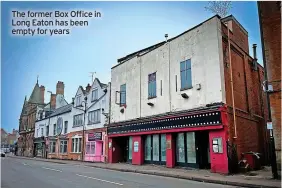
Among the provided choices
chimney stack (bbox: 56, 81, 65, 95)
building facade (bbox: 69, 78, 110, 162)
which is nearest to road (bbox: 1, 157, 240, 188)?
building facade (bbox: 69, 78, 110, 162)

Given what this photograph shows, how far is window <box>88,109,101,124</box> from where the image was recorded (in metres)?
28.4

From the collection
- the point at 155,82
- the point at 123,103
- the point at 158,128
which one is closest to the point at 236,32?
the point at 155,82

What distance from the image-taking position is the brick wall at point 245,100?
54.3ft

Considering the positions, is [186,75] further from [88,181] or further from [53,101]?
[53,101]

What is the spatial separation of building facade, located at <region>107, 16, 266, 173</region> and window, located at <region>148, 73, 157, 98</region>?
0.28 feet

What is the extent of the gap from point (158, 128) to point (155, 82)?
12.9ft

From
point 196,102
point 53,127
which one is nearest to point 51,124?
point 53,127

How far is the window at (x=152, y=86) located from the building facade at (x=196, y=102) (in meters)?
0.08

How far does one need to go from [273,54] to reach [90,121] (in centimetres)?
2199

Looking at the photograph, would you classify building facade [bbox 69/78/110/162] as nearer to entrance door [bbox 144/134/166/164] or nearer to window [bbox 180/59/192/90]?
entrance door [bbox 144/134/166/164]

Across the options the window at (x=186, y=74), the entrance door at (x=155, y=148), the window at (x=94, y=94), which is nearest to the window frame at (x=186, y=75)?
the window at (x=186, y=74)

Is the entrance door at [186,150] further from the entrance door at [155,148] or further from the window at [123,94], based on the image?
the window at [123,94]

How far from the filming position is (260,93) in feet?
71.6

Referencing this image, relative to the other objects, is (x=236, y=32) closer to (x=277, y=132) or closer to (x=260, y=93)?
(x=260, y=93)
